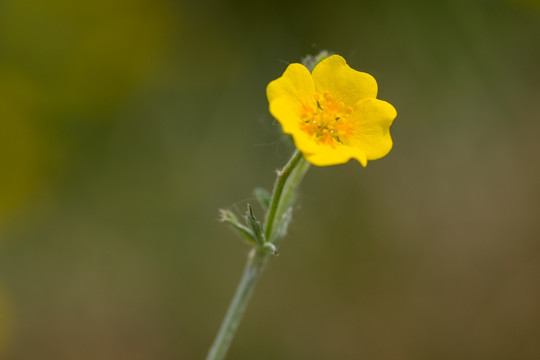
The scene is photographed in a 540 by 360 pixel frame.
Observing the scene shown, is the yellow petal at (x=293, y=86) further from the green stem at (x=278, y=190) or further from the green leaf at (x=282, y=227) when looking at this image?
the green leaf at (x=282, y=227)

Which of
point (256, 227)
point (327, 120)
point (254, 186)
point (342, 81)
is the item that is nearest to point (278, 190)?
point (256, 227)

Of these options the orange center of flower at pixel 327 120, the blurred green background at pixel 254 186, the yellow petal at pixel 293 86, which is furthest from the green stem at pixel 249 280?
the blurred green background at pixel 254 186

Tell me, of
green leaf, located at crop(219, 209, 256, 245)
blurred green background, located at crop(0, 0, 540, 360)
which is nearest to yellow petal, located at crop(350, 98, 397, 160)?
green leaf, located at crop(219, 209, 256, 245)

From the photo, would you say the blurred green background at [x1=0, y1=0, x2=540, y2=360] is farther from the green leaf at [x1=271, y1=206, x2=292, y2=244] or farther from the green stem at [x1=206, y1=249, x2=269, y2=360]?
the green leaf at [x1=271, y1=206, x2=292, y2=244]

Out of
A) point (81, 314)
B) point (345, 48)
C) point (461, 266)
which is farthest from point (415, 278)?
point (81, 314)

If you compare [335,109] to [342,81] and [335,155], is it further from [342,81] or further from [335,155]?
[335,155]

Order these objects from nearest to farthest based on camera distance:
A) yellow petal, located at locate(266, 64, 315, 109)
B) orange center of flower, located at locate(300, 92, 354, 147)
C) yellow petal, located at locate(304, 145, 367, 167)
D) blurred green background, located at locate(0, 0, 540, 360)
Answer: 1. yellow petal, located at locate(304, 145, 367, 167)
2. yellow petal, located at locate(266, 64, 315, 109)
3. orange center of flower, located at locate(300, 92, 354, 147)
4. blurred green background, located at locate(0, 0, 540, 360)
